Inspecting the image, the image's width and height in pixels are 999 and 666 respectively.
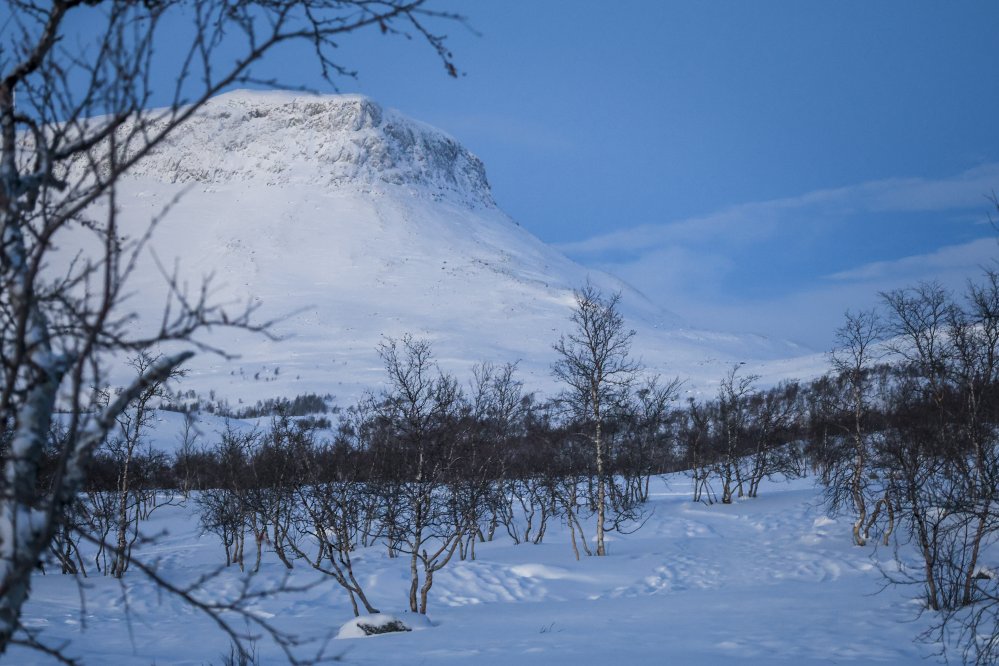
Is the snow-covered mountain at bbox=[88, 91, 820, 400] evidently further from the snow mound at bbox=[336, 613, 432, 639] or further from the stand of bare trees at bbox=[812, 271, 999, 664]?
the snow mound at bbox=[336, 613, 432, 639]

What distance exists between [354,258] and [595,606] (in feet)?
403

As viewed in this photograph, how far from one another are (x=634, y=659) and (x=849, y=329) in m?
16.6

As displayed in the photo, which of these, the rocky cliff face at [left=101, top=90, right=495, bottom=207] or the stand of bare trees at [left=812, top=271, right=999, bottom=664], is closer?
the stand of bare trees at [left=812, top=271, right=999, bottom=664]

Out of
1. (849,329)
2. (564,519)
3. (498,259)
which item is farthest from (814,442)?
(498,259)

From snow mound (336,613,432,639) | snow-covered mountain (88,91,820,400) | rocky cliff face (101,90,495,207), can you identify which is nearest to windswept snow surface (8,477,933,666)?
snow mound (336,613,432,639)

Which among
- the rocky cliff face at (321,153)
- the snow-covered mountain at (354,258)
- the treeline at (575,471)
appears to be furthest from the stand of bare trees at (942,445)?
the rocky cliff face at (321,153)

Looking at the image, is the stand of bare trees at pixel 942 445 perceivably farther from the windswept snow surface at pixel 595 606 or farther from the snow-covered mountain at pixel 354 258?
the snow-covered mountain at pixel 354 258

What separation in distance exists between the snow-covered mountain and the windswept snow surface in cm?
4220

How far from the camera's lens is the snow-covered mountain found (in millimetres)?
90413

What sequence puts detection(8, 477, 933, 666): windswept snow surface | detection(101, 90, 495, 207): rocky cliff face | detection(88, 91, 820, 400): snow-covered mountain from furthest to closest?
detection(101, 90, 495, 207): rocky cliff face < detection(88, 91, 820, 400): snow-covered mountain < detection(8, 477, 933, 666): windswept snow surface

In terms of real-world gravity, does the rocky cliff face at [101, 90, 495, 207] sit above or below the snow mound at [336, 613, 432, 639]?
above

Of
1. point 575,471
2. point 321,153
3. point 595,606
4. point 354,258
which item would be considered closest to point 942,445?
point 595,606

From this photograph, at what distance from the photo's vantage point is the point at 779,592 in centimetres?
1486

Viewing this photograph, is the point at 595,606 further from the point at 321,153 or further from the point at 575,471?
the point at 321,153
